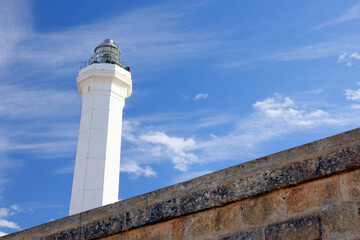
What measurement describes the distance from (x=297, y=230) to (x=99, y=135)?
85.7ft

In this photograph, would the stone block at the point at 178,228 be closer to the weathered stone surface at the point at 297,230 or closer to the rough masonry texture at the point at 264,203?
the rough masonry texture at the point at 264,203

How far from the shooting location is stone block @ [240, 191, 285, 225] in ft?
13.4

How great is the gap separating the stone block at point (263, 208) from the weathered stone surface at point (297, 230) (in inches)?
3.6

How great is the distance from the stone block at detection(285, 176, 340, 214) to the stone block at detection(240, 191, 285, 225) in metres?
0.08

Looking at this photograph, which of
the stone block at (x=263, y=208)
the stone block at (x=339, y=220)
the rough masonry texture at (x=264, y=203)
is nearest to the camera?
the stone block at (x=339, y=220)

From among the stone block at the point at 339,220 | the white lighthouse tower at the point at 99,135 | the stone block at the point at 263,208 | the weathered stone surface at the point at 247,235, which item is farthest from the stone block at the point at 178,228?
the white lighthouse tower at the point at 99,135

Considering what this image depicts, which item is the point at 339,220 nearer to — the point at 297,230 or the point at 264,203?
the point at 297,230

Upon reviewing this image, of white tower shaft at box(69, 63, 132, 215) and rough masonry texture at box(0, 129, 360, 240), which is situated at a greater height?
white tower shaft at box(69, 63, 132, 215)

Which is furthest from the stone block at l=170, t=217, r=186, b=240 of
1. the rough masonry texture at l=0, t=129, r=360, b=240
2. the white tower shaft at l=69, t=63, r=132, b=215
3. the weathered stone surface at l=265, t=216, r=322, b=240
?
the white tower shaft at l=69, t=63, r=132, b=215

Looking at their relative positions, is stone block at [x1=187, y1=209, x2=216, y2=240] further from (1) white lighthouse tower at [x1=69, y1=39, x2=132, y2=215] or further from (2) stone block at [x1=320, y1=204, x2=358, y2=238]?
(1) white lighthouse tower at [x1=69, y1=39, x2=132, y2=215]

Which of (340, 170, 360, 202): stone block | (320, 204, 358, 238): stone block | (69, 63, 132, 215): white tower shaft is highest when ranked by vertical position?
(69, 63, 132, 215): white tower shaft

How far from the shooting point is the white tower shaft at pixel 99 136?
28.1 meters

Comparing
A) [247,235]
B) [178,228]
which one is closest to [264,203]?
[247,235]

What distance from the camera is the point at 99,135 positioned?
2939 cm
